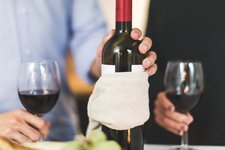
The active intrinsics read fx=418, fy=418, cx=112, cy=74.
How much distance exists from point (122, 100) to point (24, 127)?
1.10ft

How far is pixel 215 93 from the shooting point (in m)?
1.40

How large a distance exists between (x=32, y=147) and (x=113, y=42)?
0.34 meters

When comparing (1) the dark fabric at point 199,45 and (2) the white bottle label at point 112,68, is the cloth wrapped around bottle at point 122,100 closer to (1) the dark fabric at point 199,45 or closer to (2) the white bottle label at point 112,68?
(2) the white bottle label at point 112,68

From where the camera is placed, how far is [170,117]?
1.25m

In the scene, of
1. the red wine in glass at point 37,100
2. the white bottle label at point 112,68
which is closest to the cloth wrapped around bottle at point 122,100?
the white bottle label at point 112,68

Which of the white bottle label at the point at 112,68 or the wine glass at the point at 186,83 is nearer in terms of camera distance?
the white bottle label at the point at 112,68

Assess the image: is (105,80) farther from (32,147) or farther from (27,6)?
(27,6)

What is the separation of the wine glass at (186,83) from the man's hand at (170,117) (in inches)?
1.9

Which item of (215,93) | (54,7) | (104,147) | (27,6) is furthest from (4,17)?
(104,147)

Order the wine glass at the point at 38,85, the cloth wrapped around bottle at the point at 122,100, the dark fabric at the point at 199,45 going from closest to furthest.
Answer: the cloth wrapped around bottle at the point at 122,100
the wine glass at the point at 38,85
the dark fabric at the point at 199,45

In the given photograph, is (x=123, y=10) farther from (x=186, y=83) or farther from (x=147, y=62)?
(x=186, y=83)

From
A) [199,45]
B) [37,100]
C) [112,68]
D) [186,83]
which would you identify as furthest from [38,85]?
[199,45]

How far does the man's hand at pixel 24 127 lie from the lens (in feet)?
3.34

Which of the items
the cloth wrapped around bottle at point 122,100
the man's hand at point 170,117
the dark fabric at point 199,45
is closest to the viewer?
the cloth wrapped around bottle at point 122,100
